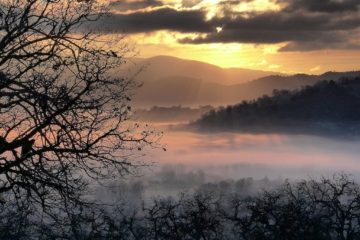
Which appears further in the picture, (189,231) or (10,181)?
(189,231)

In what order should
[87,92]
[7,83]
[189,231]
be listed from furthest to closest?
1. [189,231]
2. [87,92]
3. [7,83]

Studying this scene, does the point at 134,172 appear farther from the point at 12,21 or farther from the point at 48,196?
the point at 12,21

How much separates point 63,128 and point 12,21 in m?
2.82

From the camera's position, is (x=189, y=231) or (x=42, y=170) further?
(x=189, y=231)

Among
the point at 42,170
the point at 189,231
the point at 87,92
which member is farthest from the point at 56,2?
the point at 189,231

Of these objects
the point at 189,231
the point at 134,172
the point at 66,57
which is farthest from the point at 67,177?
the point at 189,231

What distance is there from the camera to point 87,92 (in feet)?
45.9

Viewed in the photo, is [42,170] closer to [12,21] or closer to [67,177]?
[67,177]

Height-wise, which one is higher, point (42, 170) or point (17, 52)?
point (17, 52)

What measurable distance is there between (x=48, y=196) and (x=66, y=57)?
3347mm

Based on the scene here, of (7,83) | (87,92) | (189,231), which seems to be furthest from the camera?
(189,231)

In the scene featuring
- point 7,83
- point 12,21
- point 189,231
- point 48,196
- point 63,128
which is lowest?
point 189,231

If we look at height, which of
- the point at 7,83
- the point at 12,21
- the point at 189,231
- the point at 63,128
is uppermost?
the point at 12,21

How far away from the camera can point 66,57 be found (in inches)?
551
